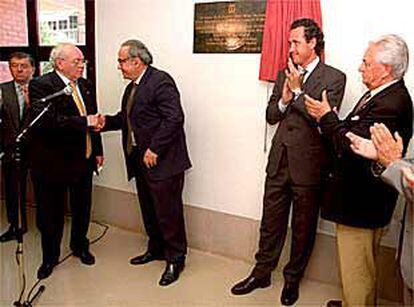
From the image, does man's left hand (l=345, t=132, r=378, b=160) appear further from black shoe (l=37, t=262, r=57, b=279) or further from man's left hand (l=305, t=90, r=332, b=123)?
black shoe (l=37, t=262, r=57, b=279)

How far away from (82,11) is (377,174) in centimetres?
289

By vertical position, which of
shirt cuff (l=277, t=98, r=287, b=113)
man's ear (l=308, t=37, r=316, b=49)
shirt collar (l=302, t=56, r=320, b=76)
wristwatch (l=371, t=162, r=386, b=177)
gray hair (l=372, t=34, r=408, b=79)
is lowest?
wristwatch (l=371, t=162, r=386, b=177)

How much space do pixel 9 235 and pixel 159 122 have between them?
5.81ft

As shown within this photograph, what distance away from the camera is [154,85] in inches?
108

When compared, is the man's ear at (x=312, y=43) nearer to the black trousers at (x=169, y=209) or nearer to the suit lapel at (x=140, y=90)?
the suit lapel at (x=140, y=90)

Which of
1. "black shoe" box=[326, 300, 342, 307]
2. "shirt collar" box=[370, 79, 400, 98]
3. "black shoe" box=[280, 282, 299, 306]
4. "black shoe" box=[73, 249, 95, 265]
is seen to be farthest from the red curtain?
"black shoe" box=[73, 249, 95, 265]

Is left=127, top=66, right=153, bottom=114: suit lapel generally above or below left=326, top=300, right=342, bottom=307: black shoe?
above

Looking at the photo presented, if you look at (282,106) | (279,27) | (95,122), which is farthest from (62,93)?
(279,27)

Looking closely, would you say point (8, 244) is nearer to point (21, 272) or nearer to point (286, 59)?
point (21, 272)

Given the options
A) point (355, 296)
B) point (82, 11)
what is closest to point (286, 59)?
point (355, 296)

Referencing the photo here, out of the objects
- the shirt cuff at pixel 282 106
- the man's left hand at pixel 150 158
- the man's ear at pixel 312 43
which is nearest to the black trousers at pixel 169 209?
the man's left hand at pixel 150 158

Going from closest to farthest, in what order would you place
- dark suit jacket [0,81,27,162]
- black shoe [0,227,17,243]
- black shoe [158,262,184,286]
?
black shoe [158,262,184,286] < dark suit jacket [0,81,27,162] < black shoe [0,227,17,243]

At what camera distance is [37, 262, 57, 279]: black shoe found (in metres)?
2.84

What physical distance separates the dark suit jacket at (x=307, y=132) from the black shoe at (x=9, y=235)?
2323 millimetres
